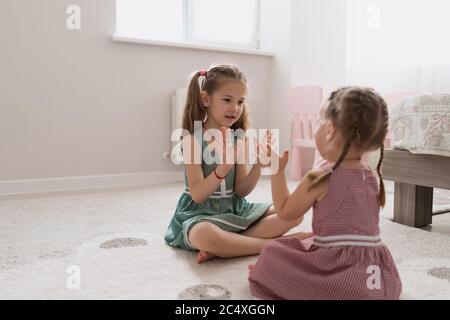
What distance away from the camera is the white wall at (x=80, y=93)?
2.10m

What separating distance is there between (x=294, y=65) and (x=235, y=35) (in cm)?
42

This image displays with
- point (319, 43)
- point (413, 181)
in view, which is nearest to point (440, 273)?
point (413, 181)

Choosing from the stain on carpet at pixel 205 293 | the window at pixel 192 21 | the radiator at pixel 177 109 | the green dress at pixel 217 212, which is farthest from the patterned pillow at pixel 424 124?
the window at pixel 192 21

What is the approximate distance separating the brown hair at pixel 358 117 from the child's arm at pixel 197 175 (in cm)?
35

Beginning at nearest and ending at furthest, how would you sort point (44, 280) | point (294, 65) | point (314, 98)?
point (44, 280), point (314, 98), point (294, 65)

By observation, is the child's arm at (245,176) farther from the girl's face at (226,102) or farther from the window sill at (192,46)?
the window sill at (192,46)

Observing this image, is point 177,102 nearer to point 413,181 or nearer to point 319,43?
point 319,43

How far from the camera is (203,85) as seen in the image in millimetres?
1209

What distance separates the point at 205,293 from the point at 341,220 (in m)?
0.29

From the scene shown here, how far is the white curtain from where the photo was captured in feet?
7.50

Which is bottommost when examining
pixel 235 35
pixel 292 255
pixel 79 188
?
pixel 79 188
